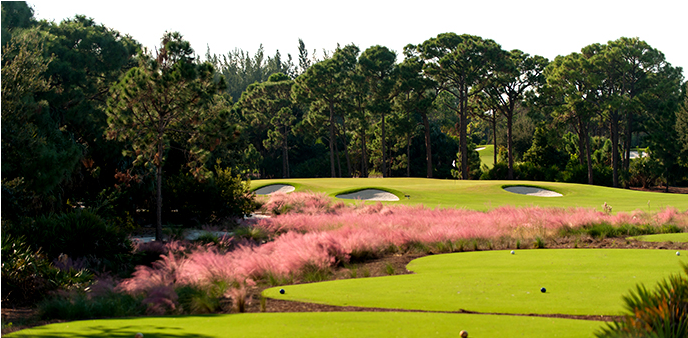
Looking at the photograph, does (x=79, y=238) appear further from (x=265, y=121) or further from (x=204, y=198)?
(x=265, y=121)

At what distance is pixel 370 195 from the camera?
27812 millimetres

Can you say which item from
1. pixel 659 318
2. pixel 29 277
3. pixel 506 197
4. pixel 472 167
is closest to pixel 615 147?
pixel 472 167

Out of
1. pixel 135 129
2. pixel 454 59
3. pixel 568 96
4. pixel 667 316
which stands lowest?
pixel 667 316

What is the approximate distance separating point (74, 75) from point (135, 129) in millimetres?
4443

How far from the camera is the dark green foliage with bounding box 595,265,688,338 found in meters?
3.54

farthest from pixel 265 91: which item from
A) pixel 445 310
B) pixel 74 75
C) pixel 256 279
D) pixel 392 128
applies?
pixel 445 310

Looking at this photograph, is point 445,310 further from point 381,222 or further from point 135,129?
point 135,129

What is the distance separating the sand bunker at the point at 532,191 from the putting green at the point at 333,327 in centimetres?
2481

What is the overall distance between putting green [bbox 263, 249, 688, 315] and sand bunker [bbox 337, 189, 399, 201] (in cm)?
1665

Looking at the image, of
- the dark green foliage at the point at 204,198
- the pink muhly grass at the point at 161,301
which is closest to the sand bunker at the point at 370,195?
the dark green foliage at the point at 204,198

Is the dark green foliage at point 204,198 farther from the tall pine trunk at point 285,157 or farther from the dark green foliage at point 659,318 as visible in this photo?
the tall pine trunk at point 285,157

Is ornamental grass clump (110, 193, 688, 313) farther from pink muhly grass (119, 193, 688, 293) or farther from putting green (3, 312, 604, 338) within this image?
putting green (3, 312, 604, 338)

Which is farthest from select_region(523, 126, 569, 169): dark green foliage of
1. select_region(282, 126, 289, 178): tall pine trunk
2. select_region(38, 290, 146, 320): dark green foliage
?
select_region(38, 290, 146, 320): dark green foliage

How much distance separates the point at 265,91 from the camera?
60.7 metres
